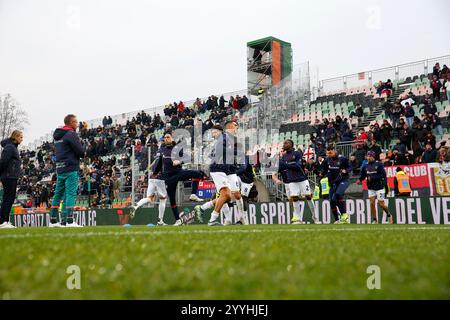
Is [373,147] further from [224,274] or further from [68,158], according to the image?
[224,274]

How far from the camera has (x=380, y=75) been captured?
2467 centimetres

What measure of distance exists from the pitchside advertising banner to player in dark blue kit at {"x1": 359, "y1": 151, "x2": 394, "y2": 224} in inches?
21.1

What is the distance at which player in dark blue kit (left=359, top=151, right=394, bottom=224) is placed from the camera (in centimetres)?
1409

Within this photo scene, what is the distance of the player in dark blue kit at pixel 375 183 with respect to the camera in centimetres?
1409

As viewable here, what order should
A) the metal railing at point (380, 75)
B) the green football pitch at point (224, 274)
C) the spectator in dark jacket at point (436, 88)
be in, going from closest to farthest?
the green football pitch at point (224, 274) < the spectator in dark jacket at point (436, 88) < the metal railing at point (380, 75)

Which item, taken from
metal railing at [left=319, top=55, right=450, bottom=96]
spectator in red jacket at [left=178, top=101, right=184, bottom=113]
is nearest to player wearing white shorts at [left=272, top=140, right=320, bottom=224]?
metal railing at [left=319, top=55, right=450, bottom=96]

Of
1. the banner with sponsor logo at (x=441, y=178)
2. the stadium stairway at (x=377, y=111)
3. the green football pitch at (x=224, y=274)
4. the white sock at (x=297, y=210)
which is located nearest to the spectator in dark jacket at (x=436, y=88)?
the stadium stairway at (x=377, y=111)

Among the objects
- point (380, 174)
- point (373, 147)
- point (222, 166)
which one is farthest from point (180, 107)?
point (222, 166)

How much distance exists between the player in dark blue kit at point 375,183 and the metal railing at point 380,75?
33.8ft

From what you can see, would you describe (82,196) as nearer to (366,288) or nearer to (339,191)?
(339,191)

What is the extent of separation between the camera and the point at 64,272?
2510 mm

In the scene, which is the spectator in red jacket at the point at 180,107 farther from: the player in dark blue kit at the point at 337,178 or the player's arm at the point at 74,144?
the player's arm at the point at 74,144
